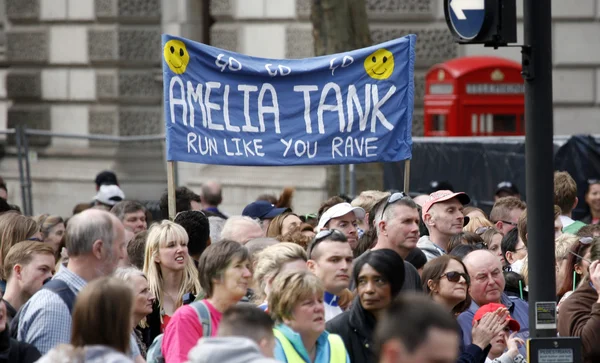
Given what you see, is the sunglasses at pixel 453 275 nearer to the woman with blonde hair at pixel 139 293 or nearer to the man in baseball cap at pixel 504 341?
the man in baseball cap at pixel 504 341

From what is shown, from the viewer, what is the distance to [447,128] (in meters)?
16.1

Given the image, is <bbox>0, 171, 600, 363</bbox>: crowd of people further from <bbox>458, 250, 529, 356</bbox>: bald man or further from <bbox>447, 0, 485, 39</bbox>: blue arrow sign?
<bbox>447, 0, 485, 39</bbox>: blue arrow sign

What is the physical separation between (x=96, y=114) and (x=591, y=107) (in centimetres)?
730

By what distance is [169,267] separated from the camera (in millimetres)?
7641

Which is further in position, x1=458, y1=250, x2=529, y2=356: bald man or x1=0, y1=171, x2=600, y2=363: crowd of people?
x1=458, y1=250, x2=529, y2=356: bald man

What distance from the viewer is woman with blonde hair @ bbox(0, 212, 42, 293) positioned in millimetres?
8164

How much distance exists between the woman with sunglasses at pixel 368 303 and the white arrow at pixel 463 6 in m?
1.21

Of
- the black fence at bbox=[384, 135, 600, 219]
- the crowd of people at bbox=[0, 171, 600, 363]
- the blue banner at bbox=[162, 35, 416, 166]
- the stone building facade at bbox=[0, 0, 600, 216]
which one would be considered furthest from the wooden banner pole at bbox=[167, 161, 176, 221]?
the stone building facade at bbox=[0, 0, 600, 216]

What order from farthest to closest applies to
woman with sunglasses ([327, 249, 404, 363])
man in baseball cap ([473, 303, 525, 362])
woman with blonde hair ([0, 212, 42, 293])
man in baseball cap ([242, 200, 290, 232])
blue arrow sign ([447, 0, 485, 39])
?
man in baseball cap ([242, 200, 290, 232])
woman with blonde hair ([0, 212, 42, 293])
man in baseball cap ([473, 303, 525, 362])
woman with sunglasses ([327, 249, 404, 363])
blue arrow sign ([447, 0, 485, 39])

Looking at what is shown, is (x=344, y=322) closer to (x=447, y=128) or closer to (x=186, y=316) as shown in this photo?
(x=186, y=316)

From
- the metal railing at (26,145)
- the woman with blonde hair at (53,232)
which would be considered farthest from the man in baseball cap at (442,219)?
the metal railing at (26,145)

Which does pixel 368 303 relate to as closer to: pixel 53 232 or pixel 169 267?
pixel 169 267

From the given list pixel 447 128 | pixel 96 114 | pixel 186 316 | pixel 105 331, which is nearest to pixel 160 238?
pixel 186 316

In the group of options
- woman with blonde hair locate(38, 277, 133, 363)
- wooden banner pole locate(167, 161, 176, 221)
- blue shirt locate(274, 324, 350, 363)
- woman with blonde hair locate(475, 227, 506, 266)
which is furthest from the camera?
woman with blonde hair locate(475, 227, 506, 266)
